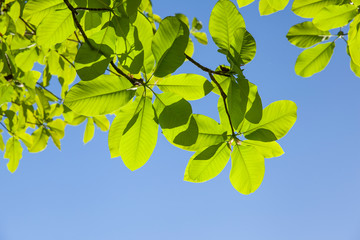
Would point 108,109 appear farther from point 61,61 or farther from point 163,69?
point 61,61

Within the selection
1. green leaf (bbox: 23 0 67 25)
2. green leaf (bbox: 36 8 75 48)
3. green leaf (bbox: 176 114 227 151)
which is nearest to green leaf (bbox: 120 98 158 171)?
green leaf (bbox: 176 114 227 151)

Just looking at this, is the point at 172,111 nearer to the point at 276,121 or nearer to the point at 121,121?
the point at 121,121

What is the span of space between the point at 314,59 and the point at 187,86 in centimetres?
79

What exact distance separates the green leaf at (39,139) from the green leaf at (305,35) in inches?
61.6

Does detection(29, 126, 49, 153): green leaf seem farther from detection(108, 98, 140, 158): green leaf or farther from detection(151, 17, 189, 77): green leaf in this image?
detection(151, 17, 189, 77): green leaf

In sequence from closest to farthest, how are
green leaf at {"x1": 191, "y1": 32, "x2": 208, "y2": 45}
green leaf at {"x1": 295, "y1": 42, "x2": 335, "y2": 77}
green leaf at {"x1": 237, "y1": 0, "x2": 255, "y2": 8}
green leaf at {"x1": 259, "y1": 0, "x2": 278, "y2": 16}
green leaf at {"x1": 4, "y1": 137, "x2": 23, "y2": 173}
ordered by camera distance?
green leaf at {"x1": 237, "y1": 0, "x2": 255, "y2": 8}
green leaf at {"x1": 259, "y1": 0, "x2": 278, "y2": 16}
green leaf at {"x1": 295, "y1": 42, "x2": 335, "y2": 77}
green leaf at {"x1": 4, "y1": 137, "x2": 23, "y2": 173}
green leaf at {"x1": 191, "y1": 32, "x2": 208, "y2": 45}

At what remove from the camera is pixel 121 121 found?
85cm

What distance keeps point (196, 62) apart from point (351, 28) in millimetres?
640

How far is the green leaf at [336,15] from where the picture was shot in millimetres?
1062

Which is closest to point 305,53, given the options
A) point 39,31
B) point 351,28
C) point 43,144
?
point 351,28

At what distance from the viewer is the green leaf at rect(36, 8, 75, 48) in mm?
912

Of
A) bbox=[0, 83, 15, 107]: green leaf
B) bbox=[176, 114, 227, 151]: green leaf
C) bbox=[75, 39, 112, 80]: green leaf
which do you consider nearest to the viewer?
bbox=[75, 39, 112, 80]: green leaf

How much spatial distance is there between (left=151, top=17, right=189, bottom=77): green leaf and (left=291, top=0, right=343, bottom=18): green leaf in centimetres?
58

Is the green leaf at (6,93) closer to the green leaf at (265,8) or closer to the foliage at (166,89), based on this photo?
the foliage at (166,89)
